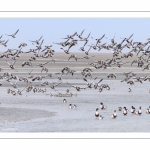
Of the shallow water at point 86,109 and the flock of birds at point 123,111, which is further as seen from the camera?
the flock of birds at point 123,111

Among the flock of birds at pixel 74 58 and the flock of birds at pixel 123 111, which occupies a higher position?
the flock of birds at pixel 74 58

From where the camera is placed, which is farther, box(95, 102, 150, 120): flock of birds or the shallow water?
box(95, 102, 150, 120): flock of birds

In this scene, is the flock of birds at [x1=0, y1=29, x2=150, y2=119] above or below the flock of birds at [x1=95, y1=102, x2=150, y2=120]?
above

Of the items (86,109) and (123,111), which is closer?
(123,111)

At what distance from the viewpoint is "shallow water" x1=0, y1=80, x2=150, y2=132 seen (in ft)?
39.4

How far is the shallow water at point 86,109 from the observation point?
39.4 ft

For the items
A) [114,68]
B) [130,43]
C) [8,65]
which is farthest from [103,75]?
[8,65]

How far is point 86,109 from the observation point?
12.9 m

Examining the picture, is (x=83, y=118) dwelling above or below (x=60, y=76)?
below
